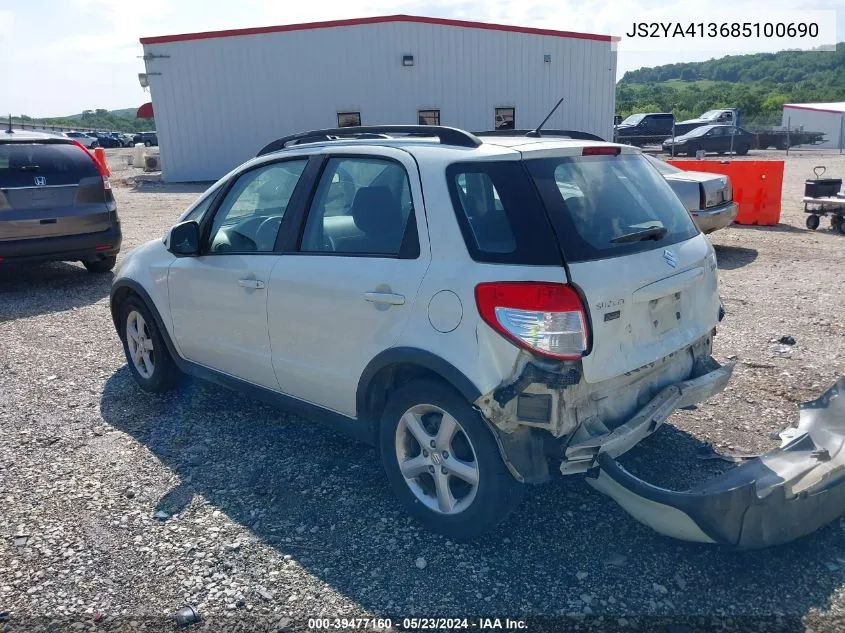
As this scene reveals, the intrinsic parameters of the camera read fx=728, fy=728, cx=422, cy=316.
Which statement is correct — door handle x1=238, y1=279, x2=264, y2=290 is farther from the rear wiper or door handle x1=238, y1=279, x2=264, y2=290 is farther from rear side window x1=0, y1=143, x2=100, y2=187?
rear side window x1=0, y1=143, x2=100, y2=187

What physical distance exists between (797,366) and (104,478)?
15.7ft

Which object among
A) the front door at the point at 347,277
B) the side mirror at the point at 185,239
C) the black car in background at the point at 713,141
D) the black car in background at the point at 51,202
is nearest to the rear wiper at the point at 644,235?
the front door at the point at 347,277

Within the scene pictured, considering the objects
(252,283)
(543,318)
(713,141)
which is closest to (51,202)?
(252,283)

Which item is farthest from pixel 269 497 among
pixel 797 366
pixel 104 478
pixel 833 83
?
pixel 833 83

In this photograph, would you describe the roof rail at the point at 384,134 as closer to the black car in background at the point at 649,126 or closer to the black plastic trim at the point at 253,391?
the black plastic trim at the point at 253,391

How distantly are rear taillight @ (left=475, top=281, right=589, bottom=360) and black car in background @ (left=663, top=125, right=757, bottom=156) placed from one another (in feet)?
102

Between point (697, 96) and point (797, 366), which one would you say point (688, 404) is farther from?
point (697, 96)

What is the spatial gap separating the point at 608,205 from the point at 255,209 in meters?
2.05

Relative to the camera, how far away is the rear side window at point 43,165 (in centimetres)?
795

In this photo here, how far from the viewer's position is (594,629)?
109 inches

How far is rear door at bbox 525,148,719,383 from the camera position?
3.02 metres

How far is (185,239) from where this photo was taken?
432 centimetres

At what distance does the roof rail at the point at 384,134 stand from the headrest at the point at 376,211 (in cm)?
39

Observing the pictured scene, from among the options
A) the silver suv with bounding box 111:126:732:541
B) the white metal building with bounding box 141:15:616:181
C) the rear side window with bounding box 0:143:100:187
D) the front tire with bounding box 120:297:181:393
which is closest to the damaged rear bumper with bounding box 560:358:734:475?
the silver suv with bounding box 111:126:732:541
